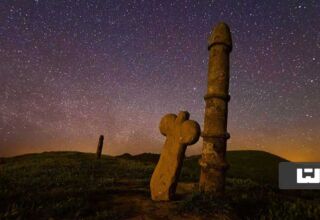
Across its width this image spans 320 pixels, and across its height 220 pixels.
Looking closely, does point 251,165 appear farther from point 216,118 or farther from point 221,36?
point 221,36

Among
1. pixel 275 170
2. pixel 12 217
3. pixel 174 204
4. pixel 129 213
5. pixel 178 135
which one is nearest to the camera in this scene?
pixel 12 217

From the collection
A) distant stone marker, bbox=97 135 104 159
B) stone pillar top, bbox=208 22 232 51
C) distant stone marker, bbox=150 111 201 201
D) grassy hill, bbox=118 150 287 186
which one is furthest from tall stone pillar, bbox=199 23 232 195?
distant stone marker, bbox=97 135 104 159

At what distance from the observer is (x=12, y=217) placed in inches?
190

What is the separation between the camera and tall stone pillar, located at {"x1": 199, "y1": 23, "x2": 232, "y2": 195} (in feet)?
23.6

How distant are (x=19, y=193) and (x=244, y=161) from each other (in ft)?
70.3

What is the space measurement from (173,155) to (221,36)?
384 cm

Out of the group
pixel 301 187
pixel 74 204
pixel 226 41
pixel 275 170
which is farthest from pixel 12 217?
pixel 275 170

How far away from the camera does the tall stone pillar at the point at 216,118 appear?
7.19 metres

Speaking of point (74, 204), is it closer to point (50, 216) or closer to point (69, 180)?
point (50, 216)
